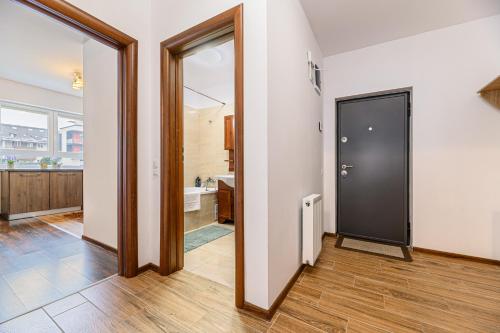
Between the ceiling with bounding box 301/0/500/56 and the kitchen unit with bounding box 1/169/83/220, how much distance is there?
5.31 metres

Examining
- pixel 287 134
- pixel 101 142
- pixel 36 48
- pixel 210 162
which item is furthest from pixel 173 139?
pixel 36 48

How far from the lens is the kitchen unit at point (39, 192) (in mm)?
3746

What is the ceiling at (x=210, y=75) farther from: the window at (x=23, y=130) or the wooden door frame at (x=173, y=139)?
the window at (x=23, y=130)

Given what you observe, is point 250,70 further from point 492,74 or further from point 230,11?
point 492,74

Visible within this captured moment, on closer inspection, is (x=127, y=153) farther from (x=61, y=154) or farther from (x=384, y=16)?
(x=61, y=154)

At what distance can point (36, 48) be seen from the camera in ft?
9.67

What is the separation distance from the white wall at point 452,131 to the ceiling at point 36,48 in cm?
387

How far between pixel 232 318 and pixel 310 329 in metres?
0.50

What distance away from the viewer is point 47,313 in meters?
1.43

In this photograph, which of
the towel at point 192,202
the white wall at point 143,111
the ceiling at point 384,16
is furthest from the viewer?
the towel at point 192,202

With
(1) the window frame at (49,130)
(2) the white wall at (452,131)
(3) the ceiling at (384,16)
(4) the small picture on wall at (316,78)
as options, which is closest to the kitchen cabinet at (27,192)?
(1) the window frame at (49,130)

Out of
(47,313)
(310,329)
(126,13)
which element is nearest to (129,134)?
(126,13)

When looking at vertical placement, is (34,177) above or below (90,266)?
above

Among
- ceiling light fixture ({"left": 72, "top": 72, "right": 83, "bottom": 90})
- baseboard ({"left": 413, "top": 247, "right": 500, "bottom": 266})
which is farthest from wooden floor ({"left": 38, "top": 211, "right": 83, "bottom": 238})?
baseboard ({"left": 413, "top": 247, "right": 500, "bottom": 266})
